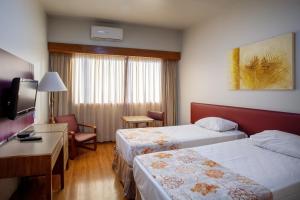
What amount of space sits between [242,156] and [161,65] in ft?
12.0

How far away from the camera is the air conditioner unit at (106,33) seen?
14.4ft

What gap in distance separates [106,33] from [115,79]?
1170 millimetres

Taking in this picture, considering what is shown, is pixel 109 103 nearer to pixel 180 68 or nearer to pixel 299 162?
pixel 180 68

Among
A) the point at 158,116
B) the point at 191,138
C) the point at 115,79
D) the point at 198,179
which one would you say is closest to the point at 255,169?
the point at 198,179

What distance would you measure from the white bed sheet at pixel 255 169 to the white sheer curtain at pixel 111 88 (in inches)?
119

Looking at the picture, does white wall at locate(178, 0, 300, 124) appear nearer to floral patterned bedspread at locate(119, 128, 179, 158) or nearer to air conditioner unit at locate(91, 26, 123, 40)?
floral patterned bedspread at locate(119, 128, 179, 158)

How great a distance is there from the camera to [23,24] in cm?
268

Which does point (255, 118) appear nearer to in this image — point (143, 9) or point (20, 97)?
point (143, 9)

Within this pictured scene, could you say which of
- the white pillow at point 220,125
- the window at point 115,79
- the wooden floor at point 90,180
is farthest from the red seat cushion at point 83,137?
the white pillow at point 220,125

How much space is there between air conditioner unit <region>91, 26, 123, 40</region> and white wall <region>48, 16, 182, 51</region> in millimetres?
182

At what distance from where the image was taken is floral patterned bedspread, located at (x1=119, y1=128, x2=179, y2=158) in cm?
262

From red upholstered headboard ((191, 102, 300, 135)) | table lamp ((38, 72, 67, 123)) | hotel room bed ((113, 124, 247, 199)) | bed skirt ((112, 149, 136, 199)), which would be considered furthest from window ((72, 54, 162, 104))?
bed skirt ((112, 149, 136, 199))

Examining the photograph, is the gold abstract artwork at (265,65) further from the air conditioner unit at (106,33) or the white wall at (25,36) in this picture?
the white wall at (25,36)

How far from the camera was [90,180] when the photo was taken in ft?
9.57
